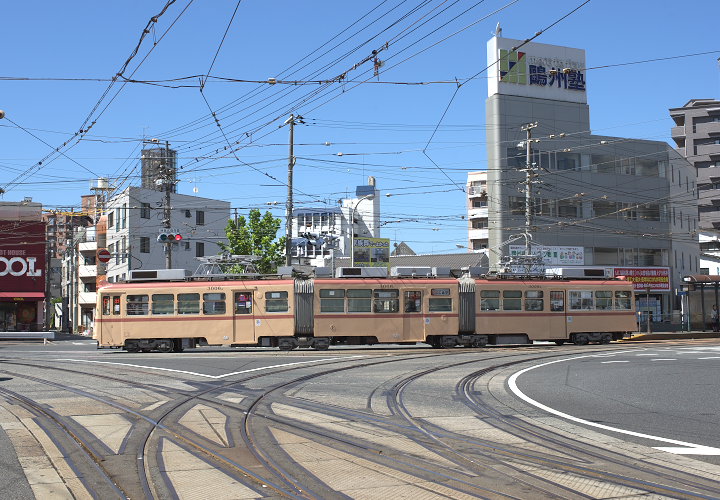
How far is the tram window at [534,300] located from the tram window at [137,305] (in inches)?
604

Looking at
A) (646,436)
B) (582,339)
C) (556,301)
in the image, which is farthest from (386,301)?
(646,436)

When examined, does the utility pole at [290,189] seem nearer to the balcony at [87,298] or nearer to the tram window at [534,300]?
the tram window at [534,300]

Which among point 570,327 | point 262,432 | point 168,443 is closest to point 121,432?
point 168,443

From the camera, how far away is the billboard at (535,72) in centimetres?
5556

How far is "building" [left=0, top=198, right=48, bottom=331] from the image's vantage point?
2239 inches

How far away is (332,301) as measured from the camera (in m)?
30.6

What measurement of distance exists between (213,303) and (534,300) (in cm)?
1313

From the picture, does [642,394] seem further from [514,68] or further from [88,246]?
[88,246]

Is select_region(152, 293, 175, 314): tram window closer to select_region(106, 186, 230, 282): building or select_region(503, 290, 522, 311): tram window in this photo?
select_region(503, 290, 522, 311): tram window

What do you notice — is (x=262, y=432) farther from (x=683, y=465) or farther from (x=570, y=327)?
(x=570, y=327)

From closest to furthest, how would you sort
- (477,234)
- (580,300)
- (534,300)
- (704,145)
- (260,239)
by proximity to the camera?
(534,300), (580,300), (260,239), (477,234), (704,145)

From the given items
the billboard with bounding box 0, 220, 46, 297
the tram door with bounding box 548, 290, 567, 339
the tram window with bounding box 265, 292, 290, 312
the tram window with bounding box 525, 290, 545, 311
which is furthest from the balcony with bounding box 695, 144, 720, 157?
the tram window with bounding box 265, 292, 290, 312

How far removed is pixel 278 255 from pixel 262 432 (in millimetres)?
39441

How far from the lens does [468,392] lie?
16281 mm
